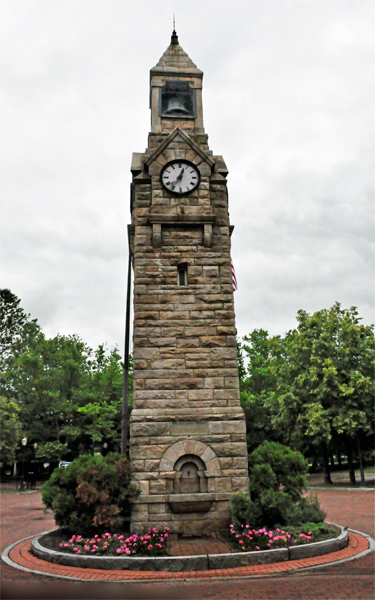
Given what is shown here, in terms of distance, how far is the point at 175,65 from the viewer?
13.3m

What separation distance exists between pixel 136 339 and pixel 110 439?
27286 mm

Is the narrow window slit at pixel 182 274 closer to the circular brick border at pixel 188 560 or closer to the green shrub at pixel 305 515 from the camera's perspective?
the green shrub at pixel 305 515

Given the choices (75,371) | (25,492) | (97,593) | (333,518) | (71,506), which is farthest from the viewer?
(75,371)

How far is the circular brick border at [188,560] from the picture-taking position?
7.62 metres

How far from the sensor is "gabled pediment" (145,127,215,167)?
39.4 ft

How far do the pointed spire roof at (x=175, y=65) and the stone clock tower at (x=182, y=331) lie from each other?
325 mm

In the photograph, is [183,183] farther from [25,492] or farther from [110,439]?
[110,439]

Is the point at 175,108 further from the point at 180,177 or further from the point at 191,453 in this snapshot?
the point at 191,453

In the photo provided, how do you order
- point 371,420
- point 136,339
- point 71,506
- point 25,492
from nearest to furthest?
point 71,506 < point 136,339 < point 371,420 < point 25,492

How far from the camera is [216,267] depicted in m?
11.4

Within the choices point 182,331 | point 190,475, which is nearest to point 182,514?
point 190,475

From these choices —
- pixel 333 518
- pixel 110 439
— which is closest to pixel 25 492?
pixel 110 439

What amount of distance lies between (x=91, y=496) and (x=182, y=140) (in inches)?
372

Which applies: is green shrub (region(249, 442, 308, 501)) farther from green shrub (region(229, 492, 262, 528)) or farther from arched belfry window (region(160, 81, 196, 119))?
arched belfry window (region(160, 81, 196, 119))
